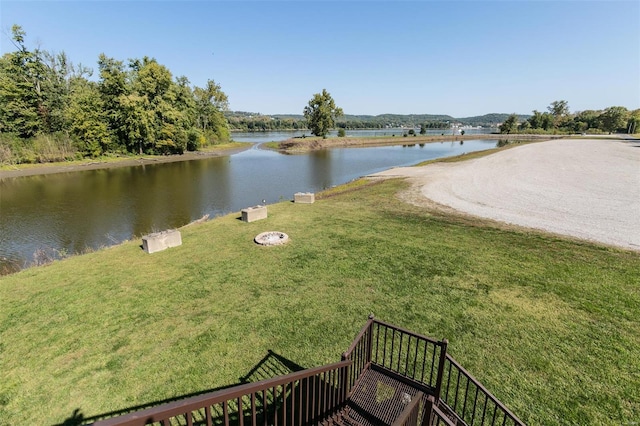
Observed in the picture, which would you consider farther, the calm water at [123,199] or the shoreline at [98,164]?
the shoreline at [98,164]

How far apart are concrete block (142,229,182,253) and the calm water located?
5.85 metres

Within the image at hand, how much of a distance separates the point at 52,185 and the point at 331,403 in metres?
33.2

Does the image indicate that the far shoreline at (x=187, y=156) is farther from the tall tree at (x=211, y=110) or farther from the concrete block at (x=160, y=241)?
the concrete block at (x=160, y=241)

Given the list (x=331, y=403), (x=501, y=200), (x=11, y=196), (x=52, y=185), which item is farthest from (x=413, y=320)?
(x=52, y=185)

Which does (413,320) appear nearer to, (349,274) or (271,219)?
(349,274)

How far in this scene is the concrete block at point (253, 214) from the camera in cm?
1222

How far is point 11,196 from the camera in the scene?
71.5ft

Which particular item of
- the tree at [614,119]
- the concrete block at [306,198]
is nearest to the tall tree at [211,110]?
the concrete block at [306,198]

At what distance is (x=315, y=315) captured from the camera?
5.98 metres

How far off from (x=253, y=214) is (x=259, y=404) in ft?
29.0

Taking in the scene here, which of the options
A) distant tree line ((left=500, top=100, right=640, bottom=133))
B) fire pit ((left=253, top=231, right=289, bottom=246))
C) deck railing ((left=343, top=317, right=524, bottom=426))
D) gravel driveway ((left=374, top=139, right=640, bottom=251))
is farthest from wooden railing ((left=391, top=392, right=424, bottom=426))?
distant tree line ((left=500, top=100, right=640, bottom=133))

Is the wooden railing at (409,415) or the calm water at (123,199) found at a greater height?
the wooden railing at (409,415)

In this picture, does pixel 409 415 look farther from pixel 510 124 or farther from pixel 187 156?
pixel 510 124

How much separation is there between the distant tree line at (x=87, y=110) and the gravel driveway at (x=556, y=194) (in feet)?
129
